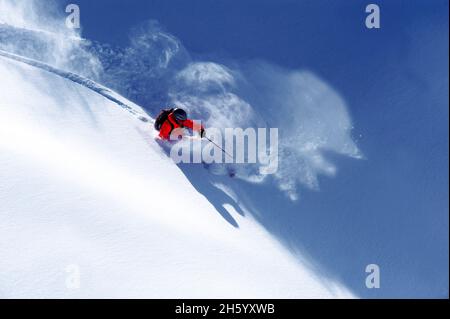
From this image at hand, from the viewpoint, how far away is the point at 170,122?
933cm

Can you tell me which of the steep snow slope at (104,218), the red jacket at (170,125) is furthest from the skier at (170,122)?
the steep snow slope at (104,218)

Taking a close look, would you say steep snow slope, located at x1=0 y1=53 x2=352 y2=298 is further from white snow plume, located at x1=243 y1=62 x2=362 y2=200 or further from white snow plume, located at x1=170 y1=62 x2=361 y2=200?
white snow plume, located at x1=243 y1=62 x2=362 y2=200

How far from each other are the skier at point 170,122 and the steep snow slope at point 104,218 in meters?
0.46

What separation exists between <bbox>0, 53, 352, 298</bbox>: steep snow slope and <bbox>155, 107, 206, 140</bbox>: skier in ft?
1.52

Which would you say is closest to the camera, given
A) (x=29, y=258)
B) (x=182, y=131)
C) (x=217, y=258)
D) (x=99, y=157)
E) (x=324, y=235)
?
(x=29, y=258)

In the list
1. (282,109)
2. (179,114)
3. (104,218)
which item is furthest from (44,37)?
(282,109)

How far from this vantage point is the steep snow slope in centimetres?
652

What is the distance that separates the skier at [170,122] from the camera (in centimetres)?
926

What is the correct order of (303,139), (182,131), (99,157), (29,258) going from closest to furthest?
(29,258), (99,157), (182,131), (303,139)

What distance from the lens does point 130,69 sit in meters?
10.7

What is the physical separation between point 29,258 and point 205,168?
15.0 ft

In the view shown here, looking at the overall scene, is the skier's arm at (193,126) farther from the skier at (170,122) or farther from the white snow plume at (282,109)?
the white snow plume at (282,109)

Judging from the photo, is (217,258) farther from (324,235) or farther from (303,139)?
(303,139)

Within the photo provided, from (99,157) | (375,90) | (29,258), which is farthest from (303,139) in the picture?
(29,258)
